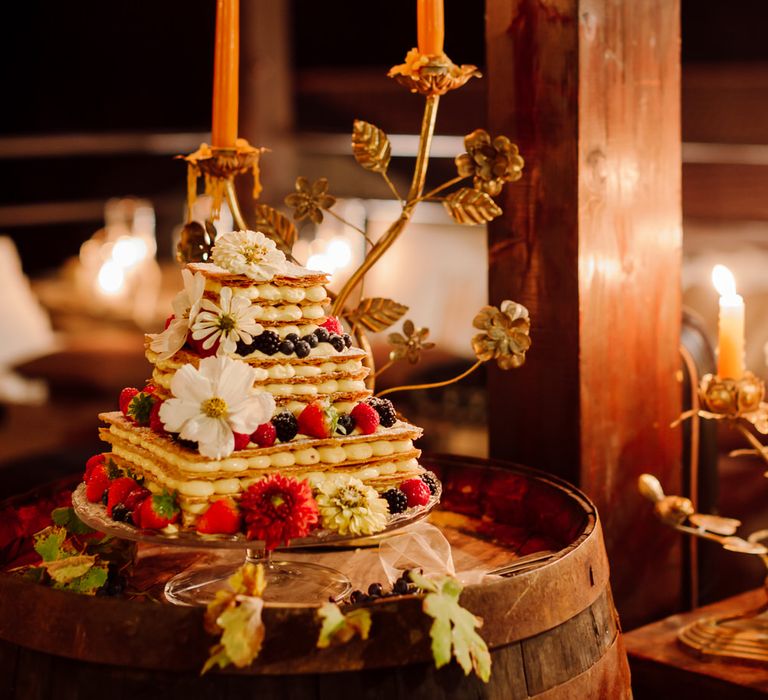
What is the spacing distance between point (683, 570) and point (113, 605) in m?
1.40

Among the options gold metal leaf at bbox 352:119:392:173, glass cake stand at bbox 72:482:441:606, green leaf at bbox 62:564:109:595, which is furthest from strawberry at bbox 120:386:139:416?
gold metal leaf at bbox 352:119:392:173

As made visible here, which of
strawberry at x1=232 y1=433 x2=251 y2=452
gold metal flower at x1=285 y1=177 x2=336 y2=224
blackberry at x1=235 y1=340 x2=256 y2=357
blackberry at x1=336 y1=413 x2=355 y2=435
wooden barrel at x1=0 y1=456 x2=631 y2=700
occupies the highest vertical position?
gold metal flower at x1=285 y1=177 x2=336 y2=224

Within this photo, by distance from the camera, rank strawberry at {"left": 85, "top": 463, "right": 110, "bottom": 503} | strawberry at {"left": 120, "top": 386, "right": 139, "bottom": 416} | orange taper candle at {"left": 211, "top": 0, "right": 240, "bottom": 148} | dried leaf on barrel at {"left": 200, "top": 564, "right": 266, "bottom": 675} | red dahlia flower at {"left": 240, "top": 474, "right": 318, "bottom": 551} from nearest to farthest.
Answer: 1. dried leaf on barrel at {"left": 200, "top": 564, "right": 266, "bottom": 675}
2. red dahlia flower at {"left": 240, "top": 474, "right": 318, "bottom": 551}
3. strawberry at {"left": 85, "top": 463, "right": 110, "bottom": 503}
4. strawberry at {"left": 120, "top": 386, "right": 139, "bottom": 416}
5. orange taper candle at {"left": 211, "top": 0, "right": 240, "bottom": 148}

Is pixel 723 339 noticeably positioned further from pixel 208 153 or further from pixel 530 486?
pixel 208 153

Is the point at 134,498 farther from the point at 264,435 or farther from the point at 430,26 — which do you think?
the point at 430,26

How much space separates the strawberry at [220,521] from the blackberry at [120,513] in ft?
0.42

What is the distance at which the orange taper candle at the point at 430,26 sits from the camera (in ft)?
5.90

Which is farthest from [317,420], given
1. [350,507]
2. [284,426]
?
[350,507]

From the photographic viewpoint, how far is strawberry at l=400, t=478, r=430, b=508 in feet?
5.33

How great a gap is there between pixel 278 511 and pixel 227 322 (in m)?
0.30

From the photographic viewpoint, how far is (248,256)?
5.28 feet

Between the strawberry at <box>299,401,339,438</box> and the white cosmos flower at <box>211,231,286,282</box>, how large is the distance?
21 centimetres

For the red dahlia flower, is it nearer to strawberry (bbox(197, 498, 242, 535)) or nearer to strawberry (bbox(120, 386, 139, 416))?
strawberry (bbox(197, 498, 242, 535))

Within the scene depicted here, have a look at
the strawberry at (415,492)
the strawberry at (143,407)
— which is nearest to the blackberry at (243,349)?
the strawberry at (143,407)
